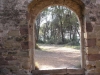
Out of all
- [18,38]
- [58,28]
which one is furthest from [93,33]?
[58,28]

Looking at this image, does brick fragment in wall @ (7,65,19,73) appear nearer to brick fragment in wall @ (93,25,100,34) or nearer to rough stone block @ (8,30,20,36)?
rough stone block @ (8,30,20,36)

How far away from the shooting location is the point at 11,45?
511cm

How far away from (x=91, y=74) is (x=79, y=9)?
2209mm

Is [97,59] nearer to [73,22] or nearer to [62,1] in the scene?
[62,1]

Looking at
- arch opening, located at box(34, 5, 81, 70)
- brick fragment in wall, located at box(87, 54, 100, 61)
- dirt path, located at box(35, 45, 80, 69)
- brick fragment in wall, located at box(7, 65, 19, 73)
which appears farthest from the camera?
arch opening, located at box(34, 5, 81, 70)

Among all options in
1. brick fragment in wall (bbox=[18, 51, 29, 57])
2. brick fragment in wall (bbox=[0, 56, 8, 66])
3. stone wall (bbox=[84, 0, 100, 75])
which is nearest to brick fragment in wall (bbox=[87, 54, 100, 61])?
stone wall (bbox=[84, 0, 100, 75])

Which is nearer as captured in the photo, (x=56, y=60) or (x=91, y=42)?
(x=91, y=42)

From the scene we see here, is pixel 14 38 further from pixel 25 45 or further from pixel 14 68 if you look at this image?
pixel 14 68

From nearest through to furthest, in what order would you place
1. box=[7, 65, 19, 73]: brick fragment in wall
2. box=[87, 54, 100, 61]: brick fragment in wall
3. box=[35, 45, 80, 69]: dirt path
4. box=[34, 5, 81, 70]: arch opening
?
box=[87, 54, 100, 61]: brick fragment in wall < box=[7, 65, 19, 73]: brick fragment in wall < box=[35, 45, 80, 69]: dirt path < box=[34, 5, 81, 70]: arch opening

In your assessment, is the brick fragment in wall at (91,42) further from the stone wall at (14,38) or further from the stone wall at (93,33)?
the stone wall at (14,38)

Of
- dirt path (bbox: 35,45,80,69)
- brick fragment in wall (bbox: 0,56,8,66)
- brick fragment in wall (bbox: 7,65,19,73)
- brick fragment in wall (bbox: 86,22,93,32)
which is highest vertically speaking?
brick fragment in wall (bbox: 86,22,93,32)

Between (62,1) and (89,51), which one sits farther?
(62,1)

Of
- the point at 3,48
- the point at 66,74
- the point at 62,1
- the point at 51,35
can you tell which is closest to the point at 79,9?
the point at 62,1

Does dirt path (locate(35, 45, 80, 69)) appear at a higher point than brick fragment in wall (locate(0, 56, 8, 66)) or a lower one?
lower
